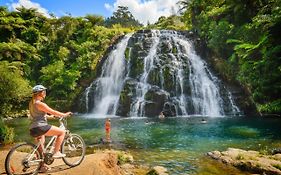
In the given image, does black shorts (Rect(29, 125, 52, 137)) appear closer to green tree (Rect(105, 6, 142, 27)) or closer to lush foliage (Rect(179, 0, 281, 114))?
lush foliage (Rect(179, 0, 281, 114))

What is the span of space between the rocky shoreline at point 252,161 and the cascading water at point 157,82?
19.0 meters

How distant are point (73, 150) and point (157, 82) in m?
29.0

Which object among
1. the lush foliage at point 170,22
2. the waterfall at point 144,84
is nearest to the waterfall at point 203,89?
the waterfall at point 144,84

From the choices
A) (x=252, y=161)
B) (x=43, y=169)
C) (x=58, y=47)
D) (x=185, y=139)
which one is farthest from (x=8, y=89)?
(x=58, y=47)

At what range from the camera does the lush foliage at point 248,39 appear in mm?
26031

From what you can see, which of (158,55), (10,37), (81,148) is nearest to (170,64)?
(158,55)

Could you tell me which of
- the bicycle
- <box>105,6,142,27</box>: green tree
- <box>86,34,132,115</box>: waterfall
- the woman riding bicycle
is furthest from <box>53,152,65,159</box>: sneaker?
<box>105,6,142,27</box>: green tree

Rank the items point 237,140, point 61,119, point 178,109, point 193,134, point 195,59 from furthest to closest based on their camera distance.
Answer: point 195,59 → point 178,109 → point 193,134 → point 237,140 → point 61,119

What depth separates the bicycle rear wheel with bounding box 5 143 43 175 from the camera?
23.6 feet

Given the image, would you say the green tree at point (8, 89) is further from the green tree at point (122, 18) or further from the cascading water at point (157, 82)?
the green tree at point (122, 18)

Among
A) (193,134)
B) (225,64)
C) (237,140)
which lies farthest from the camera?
(225,64)

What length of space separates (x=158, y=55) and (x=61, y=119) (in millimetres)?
32368

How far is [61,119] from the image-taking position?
809cm

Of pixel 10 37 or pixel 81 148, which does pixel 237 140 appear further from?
pixel 10 37
